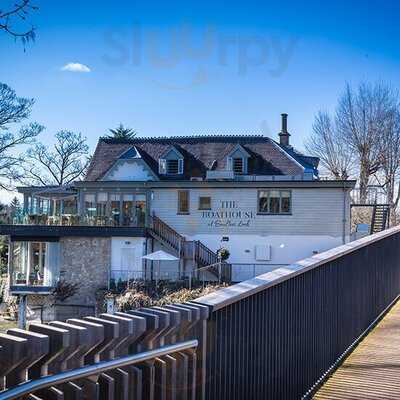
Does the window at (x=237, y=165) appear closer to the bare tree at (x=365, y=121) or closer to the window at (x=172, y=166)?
the window at (x=172, y=166)

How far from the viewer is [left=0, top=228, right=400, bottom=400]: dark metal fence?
210cm

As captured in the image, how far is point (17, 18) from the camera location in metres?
3.56

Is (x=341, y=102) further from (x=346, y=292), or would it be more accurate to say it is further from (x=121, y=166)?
(x=346, y=292)

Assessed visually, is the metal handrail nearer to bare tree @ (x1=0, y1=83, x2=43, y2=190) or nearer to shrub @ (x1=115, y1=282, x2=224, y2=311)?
shrub @ (x1=115, y1=282, x2=224, y2=311)

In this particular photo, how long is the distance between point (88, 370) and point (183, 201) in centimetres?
2984

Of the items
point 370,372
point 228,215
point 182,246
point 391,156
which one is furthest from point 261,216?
point 370,372

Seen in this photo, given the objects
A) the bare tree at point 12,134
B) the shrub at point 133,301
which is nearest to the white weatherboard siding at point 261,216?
the shrub at point 133,301

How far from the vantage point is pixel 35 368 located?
2.08 metres

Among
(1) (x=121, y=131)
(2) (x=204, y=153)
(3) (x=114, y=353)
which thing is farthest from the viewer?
(1) (x=121, y=131)

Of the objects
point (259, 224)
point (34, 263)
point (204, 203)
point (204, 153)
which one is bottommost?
point (34, 263)

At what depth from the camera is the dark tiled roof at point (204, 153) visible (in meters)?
33.0

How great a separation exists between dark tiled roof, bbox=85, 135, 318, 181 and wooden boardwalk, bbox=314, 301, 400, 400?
2628cm

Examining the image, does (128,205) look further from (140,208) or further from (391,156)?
(391,156)

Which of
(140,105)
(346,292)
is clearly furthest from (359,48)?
(346,292)
